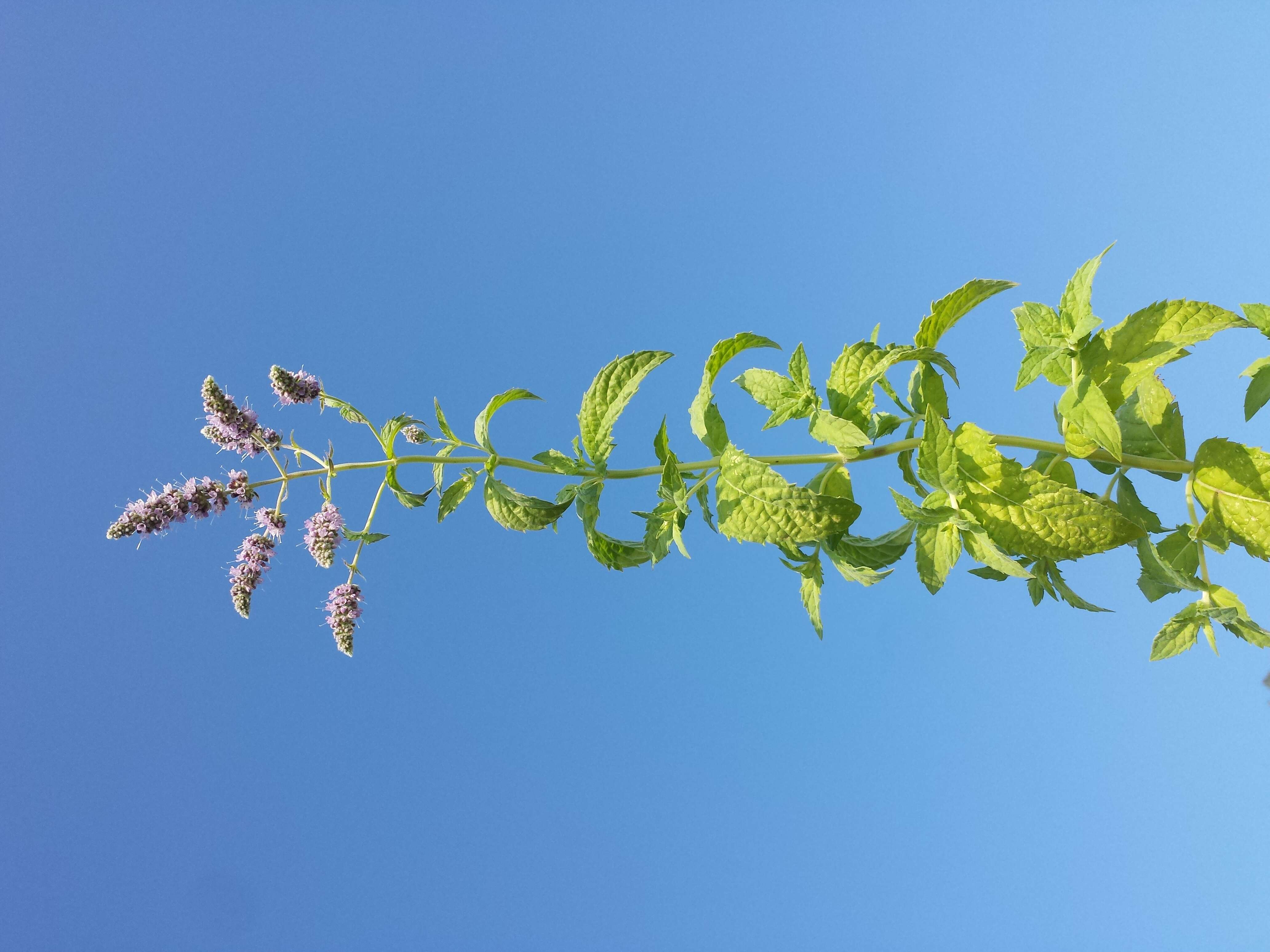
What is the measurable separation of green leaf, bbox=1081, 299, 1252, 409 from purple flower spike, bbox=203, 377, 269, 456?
2314 mm

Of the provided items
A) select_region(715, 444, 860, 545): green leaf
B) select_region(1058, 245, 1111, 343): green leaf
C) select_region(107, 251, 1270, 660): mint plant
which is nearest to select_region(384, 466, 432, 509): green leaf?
select_region(107, 251, 1270, 660): mint plant

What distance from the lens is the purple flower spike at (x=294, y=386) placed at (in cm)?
241

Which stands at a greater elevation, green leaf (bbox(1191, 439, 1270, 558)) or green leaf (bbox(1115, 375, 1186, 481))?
green leaf (bbox(1115, 375, 1186, 481))

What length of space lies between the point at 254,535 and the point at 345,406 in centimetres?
46

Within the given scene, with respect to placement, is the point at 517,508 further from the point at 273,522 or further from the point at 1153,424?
the point at 1153,424

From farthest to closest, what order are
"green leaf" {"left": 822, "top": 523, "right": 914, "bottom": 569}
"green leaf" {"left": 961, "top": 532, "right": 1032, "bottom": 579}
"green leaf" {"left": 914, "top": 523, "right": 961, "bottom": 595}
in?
"green leaf" {"left": 822, "top": 523, "right": 914, "bottom": 569}
"green leaf" {"left": 914, "top": 523, "right": 961, "bottom": 595}
"green leaf" {"left": 961, "top": 532, "right": 1032, "bottom": 579}

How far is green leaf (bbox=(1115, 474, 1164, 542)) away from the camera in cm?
231

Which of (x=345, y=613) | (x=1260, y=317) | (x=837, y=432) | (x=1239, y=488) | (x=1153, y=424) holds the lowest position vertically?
(x=345, y=613)

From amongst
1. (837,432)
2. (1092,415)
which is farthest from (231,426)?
(1092,415)

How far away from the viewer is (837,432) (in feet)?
6.97

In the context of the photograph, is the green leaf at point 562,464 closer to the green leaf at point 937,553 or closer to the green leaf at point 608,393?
the green leaf at point 608,393

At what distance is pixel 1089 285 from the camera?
208cm

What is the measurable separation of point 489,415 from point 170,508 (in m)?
0.94

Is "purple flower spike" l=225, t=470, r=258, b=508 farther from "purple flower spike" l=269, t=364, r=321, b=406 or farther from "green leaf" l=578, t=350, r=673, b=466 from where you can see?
"green leaf" l=578, t=350, r=673, b=466
